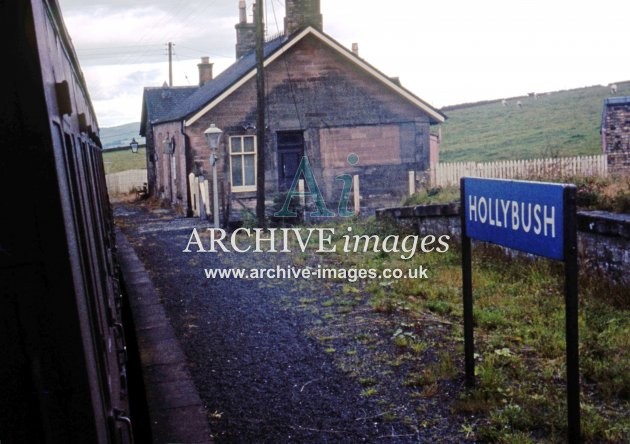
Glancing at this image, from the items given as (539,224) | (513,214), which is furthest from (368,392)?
(539,224)

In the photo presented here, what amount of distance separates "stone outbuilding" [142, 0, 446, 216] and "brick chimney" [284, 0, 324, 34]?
0.03m

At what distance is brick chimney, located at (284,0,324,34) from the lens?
74.6ft

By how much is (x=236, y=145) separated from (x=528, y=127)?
32.9 m

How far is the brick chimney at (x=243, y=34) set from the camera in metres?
31.3

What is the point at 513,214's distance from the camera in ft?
14.7

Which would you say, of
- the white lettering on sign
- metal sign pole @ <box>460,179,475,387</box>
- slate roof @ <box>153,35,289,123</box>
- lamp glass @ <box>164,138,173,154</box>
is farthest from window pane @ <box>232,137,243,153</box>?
the white lettering on sign

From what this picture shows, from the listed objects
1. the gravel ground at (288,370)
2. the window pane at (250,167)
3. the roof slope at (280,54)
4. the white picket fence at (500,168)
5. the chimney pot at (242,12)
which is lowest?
the gravel ground at (288,370)

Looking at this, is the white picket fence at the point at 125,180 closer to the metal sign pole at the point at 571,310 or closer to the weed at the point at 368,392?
the weed at the point at 368,392

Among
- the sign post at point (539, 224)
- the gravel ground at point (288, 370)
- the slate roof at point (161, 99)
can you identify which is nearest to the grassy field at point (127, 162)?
the slate roof at point (161, 99)

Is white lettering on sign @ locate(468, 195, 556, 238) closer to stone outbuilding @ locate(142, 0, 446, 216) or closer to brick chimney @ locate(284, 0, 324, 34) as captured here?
stone outbuilding @ locate(142, 0, 446, 216)

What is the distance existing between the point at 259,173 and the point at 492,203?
503 inches

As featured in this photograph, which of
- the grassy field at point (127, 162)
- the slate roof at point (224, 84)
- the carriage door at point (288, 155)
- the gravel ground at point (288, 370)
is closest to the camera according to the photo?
the gravel ground at point (288, 370)

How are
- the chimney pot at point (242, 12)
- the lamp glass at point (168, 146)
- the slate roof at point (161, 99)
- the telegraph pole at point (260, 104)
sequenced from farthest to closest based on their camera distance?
the slate roof at point (161, 99), the chimney pot at point (242, 12), the lamp glass at point (168, 146), the telegraph pole at point (260, 104)

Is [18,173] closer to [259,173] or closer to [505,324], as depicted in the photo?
[505,324]
